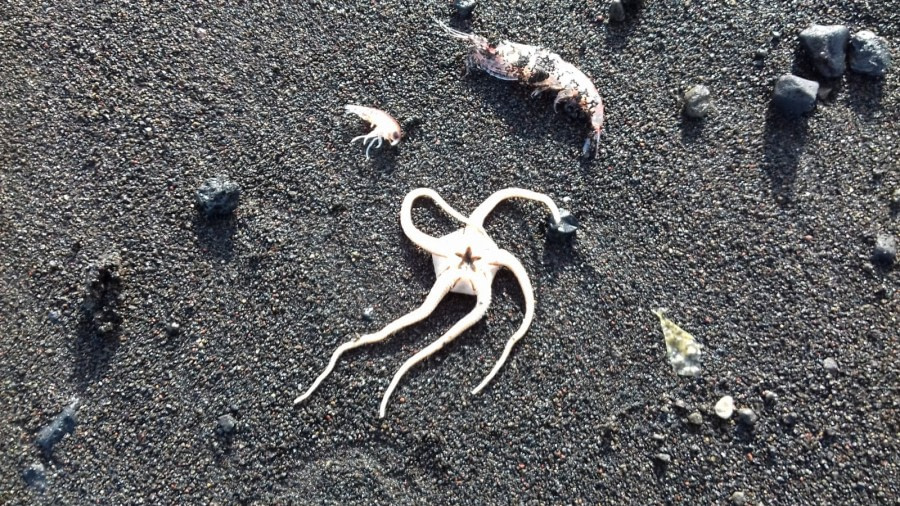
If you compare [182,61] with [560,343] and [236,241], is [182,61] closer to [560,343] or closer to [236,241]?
[236,241]

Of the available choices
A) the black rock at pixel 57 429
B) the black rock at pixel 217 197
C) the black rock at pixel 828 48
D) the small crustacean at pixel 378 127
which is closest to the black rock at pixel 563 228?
the small crustacean at pixel 378 127

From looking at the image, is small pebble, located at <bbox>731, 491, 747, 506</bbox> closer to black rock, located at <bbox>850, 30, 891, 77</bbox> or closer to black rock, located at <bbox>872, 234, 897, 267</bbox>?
black rock, located at <bbox>872, 234, 897, 267</bbox>

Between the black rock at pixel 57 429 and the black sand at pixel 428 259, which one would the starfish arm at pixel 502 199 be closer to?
the black sand at pixel 428 259

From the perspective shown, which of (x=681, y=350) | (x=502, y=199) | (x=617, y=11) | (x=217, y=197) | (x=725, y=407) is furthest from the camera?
(x=617, y=11)

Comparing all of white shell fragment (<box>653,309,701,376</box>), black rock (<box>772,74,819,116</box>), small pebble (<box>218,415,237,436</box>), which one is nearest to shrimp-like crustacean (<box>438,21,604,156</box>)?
black rock (<box>772,74,819,116</box>)

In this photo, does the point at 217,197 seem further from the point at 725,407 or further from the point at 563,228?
the point at 725,407

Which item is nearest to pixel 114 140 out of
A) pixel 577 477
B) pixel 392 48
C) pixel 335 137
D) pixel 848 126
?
pixel 335 137

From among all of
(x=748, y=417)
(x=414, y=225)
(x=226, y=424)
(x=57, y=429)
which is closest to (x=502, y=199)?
(x=414, y=225)
